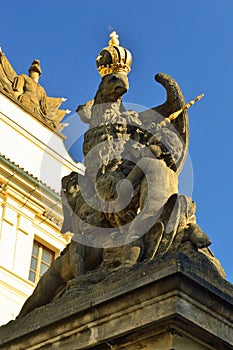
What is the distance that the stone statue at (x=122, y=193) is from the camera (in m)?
5.54

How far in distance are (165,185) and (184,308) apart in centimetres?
141

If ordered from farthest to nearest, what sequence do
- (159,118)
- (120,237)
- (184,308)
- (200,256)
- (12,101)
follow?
1. (12,101)
2. (159,118)
3. (120,237)
4. (200,256)
5. (184,308)

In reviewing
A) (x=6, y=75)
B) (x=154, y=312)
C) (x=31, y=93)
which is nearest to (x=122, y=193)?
(x=154, y=312)

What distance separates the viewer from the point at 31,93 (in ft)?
81.6

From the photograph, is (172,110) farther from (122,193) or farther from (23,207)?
(23,207)

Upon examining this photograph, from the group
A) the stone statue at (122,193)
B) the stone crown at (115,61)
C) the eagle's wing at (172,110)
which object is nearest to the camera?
the stone statue at (122,193)

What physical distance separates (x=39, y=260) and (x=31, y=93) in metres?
5.42

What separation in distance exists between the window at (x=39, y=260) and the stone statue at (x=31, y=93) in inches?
150

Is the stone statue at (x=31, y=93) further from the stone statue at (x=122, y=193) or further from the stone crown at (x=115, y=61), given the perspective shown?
the stone statue at (x=122, y=193)

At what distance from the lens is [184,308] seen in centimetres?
456

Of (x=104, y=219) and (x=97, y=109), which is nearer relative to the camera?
(x=104, y=219)

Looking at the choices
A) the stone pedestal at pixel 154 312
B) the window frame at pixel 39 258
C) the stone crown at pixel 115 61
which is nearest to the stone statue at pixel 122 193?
the stone crown at pixel 115 61

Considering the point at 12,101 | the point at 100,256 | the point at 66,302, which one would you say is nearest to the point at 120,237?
A: the point at 100,256

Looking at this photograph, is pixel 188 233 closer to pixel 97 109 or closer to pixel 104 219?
pixel 104 219
